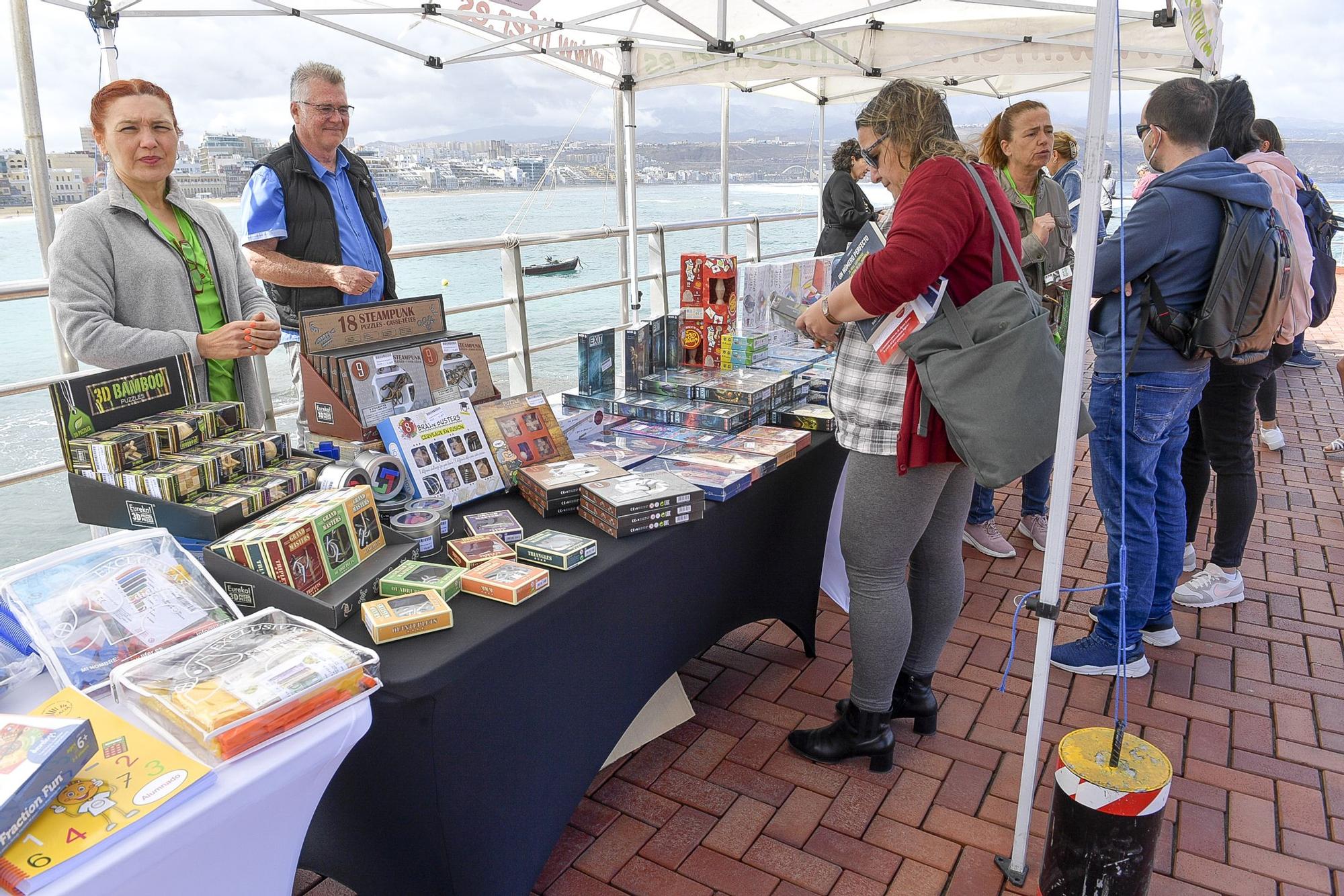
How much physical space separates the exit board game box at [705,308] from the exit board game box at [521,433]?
0.71 m

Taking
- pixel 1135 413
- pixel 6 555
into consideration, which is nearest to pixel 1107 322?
pixel 1135 413

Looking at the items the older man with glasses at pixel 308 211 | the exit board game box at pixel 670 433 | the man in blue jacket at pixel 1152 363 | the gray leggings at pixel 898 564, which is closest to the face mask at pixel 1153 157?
the man in blue jacket at pixel 1152 363

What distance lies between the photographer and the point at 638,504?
167 cm

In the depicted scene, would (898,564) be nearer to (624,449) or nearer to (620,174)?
(624,449)

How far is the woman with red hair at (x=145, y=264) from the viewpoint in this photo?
1.92 meters

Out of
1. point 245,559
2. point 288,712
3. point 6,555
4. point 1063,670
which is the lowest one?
point 6,555

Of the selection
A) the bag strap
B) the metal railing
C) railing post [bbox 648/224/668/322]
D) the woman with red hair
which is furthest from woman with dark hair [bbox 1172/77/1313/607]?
railing post [bbox 648/224/668/322]

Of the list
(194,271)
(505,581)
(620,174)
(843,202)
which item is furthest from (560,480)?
(620,174)

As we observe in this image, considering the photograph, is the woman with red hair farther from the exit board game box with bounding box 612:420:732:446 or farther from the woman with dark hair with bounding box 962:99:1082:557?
the woman with dark hair with bounding box 962:99:1082:557

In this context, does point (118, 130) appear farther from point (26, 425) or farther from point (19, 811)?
point (26, 425)

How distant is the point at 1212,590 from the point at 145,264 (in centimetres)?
338

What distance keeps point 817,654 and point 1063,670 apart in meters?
0.72

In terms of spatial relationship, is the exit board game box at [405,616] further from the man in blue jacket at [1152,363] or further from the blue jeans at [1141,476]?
the blue jeans at [1141,476]

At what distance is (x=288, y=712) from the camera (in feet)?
3.41
